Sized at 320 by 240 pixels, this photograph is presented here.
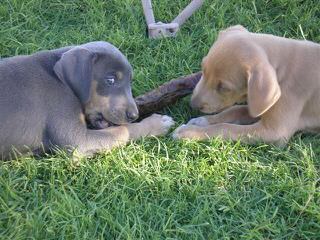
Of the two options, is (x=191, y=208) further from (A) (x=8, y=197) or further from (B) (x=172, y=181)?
(A) (x=8, y=197)

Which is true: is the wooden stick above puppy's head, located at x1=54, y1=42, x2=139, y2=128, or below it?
below

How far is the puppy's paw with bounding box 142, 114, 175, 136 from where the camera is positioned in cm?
404

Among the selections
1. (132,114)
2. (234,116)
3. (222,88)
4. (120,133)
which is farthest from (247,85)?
Result: (120,133)

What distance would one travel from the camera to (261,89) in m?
3.64

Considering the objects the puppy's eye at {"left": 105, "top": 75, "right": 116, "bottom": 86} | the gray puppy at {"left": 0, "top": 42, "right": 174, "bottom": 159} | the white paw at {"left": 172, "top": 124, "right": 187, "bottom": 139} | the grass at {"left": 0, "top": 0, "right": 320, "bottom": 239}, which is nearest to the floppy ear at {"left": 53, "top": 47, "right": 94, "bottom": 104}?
the gray puppy at {"left": 0, "top": 42, "right": 174, "bottom": 159}

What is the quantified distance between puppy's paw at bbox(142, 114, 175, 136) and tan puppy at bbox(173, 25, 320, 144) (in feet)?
0.37

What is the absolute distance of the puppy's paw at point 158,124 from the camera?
13.3 ft

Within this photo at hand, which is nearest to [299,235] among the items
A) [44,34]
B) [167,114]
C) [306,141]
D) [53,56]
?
[306,141]

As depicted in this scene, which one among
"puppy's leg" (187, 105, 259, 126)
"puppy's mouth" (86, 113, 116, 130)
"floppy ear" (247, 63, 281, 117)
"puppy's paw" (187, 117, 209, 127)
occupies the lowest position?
"puppy's leg" (187, 105, 259, 126)

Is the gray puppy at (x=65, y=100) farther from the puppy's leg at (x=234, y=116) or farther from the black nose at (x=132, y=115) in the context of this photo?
the puppy's leg at (x=234, y=116)

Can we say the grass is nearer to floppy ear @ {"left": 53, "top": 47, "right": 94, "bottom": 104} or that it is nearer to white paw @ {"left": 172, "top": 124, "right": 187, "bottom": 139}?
white paw @ {"left": 172, "top": 124, "right": 187, "bottom": 139}

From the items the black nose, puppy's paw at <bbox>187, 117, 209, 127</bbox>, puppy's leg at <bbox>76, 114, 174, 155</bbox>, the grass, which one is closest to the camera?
the grass

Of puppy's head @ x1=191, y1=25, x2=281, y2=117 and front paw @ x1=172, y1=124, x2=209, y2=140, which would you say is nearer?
puppy's head @ x1=191, y1=25, x2=281, y2=117

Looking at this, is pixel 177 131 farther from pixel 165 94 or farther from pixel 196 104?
pixel 165 94
